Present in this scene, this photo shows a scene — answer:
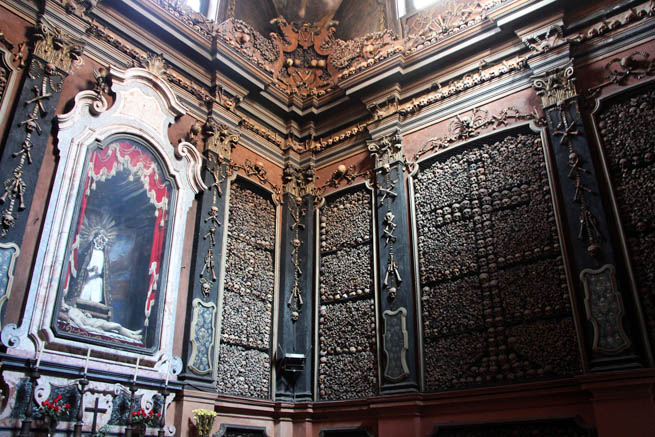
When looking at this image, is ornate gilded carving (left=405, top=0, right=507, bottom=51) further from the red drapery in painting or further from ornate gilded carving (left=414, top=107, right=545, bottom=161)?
the red drapery in painting

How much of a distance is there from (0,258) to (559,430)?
5187 mm

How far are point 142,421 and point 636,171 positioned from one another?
5.32m

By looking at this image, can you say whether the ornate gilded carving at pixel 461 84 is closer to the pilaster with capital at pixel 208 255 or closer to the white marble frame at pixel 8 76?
the pilaster with capital at pixel 208 255

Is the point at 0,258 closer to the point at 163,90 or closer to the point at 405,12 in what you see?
the point at 163,90

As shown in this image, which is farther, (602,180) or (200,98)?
(200,98)

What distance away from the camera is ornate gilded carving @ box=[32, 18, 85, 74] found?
18.0ft

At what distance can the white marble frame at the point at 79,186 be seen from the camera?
4.79m

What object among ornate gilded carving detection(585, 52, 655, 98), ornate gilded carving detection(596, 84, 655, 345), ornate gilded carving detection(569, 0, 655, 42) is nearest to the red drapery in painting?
ornate gilded carving detection(596, 84, 655, 345)

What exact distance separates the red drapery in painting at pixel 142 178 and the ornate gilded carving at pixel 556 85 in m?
4.46

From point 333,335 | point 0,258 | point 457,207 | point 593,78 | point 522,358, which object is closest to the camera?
point 0,258

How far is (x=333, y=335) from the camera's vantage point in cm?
687

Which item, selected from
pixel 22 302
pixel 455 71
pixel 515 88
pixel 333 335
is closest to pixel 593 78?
pixel 515 88

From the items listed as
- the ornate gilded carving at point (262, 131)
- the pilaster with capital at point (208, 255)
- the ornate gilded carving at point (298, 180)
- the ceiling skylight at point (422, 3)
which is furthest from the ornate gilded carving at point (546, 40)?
the pilaster with capital at point (208, 255)

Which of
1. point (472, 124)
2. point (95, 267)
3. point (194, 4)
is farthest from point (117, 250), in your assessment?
point (472, 124)
